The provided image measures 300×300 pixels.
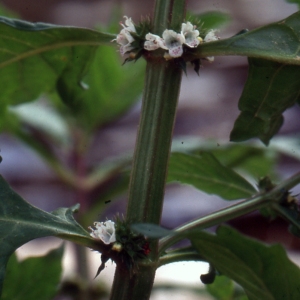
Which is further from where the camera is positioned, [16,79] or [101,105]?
[101,105]

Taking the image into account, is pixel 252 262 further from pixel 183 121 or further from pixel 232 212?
pixel 183 121

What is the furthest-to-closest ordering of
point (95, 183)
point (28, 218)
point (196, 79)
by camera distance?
point (196, 79) → point (95, 183) → point (28, 218)

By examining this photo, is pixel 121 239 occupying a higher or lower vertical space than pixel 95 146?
lower

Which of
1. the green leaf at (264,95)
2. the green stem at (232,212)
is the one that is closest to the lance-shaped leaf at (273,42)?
the green leaf at (264,95)

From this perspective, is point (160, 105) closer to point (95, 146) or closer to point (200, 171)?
point (200, 171)

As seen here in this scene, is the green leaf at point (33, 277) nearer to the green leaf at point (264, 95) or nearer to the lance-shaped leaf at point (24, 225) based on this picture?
the lance-shaped leaf at point (24, 225)

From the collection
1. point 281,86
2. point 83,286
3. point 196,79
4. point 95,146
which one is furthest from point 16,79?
point 196,79

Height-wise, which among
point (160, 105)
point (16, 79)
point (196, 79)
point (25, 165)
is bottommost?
point (160, 105)

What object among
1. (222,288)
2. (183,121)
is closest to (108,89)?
(222,288)
